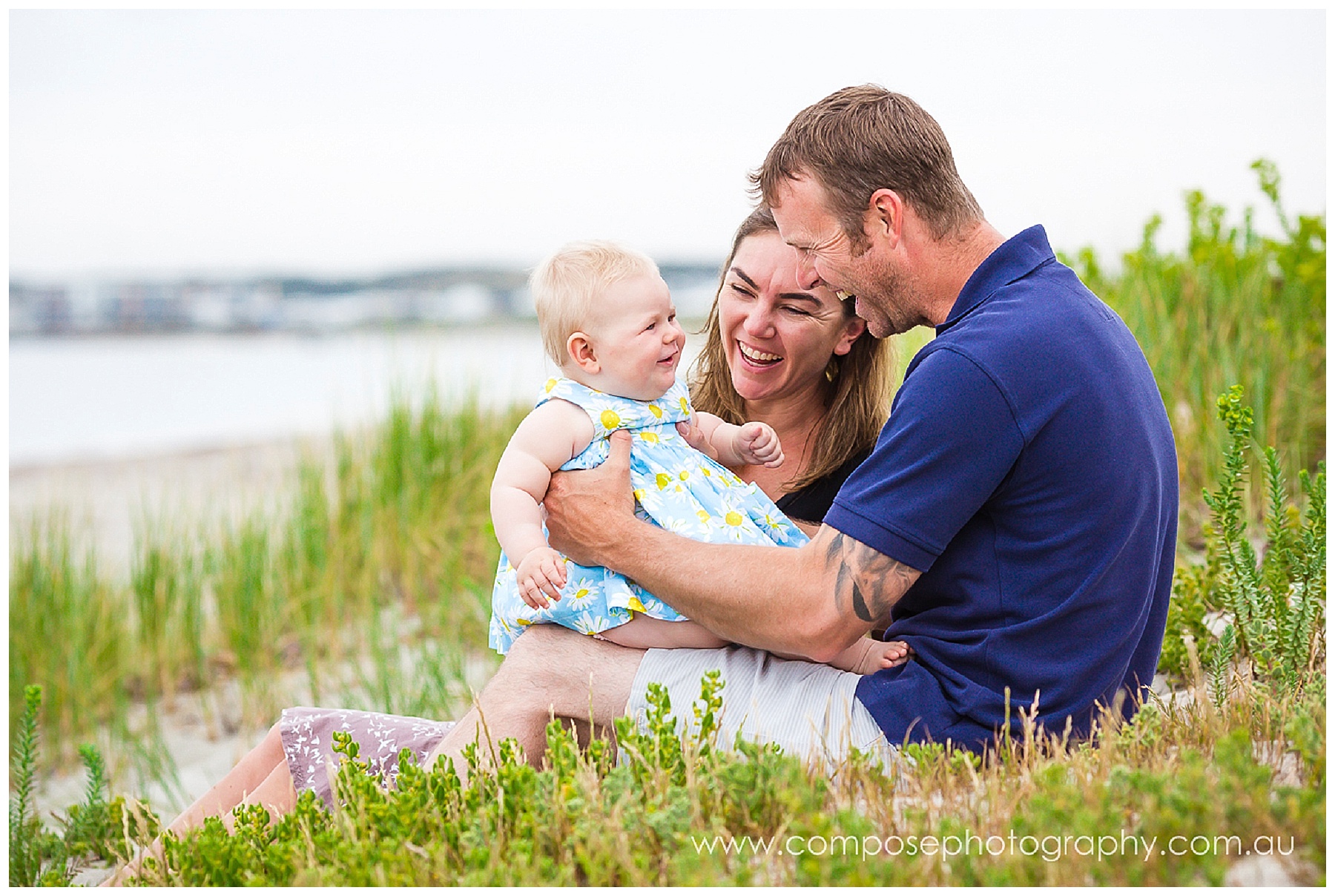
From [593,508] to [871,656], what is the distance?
740 mm

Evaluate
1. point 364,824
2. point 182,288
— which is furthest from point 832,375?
point 182,288

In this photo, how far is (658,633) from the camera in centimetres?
258

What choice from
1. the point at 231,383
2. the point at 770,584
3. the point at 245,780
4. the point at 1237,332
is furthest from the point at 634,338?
the point at 231,383

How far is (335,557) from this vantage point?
252 inches

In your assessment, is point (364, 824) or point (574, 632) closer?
point (364, 824)

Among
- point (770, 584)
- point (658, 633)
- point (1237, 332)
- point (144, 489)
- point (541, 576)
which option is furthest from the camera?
point (144, 489)

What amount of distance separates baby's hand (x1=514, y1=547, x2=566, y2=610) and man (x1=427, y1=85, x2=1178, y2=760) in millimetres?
131

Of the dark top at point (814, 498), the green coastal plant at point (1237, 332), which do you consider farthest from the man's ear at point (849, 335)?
the green coastal plant at point (1237, 332)

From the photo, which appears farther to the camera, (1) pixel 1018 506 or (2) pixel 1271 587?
(2) pixel 1271 587

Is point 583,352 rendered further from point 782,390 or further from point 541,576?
point 782,390

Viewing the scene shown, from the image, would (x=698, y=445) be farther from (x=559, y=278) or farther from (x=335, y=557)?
(x=335, y=557)

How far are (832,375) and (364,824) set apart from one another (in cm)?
197

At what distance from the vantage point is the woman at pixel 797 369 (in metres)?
3.21

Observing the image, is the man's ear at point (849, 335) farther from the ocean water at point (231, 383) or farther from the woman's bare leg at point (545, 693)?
the woman's bare leg at point (545, 693)
